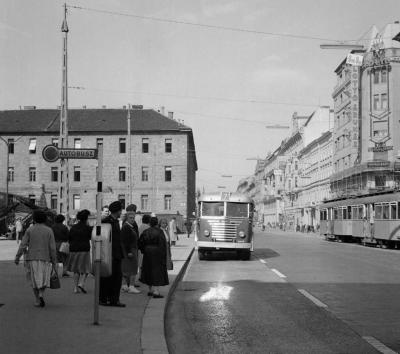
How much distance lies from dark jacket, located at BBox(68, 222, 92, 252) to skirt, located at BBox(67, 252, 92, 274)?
0.10m

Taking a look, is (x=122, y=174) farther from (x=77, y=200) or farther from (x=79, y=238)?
(x=79, y=238)

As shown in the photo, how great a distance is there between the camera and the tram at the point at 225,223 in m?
24.9

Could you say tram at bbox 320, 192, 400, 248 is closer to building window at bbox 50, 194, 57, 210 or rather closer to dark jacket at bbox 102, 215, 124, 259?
dark jacket at bbox 102, 215, 124, 259

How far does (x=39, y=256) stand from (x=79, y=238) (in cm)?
288

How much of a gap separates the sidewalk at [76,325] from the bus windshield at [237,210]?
42.9 feet

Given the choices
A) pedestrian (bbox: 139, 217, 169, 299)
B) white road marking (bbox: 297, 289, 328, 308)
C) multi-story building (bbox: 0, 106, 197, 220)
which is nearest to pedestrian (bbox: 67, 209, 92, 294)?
pedestrian (bbox: 139, 217, 169, 299)

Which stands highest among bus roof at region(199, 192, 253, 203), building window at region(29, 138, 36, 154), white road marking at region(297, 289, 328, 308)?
building window at region(29, 138, 36, 154)

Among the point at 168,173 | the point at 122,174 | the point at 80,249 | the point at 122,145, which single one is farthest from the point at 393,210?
the point at 122,145

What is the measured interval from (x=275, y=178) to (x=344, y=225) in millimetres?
84434

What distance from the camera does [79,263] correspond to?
42.0 ft

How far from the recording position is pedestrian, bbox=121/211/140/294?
11375 mm

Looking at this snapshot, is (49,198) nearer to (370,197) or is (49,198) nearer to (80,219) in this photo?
(370,197)

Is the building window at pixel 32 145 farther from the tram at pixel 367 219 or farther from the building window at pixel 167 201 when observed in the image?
the tram at pixel 367 219

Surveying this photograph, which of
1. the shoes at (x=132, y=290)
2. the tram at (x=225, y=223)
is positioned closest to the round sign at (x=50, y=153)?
the shoes at (x=132, y=290)
